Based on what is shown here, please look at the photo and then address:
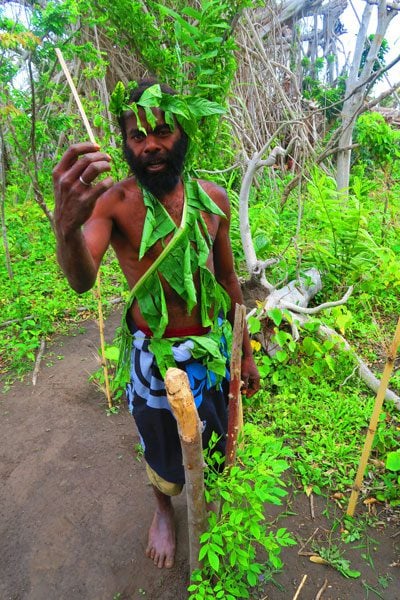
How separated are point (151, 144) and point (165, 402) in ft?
3.14

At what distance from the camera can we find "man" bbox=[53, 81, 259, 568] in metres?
1.35

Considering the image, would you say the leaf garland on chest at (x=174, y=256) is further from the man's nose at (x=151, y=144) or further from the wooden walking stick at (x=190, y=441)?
the wooden walking stick at (x=190, y=441)

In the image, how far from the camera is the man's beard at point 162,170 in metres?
1.37

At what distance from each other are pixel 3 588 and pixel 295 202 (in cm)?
526

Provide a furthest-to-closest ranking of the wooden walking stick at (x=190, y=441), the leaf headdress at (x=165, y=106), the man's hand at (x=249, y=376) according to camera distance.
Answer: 1. the man's hand at (x=249, y=376)
2. the leaf headdress at (x=165, y=106)
3. the wooden walking stick at (x=190, y=441)

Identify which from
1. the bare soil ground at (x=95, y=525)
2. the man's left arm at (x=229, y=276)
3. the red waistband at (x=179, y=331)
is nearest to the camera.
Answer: the red waistband at (x=179, y=331)

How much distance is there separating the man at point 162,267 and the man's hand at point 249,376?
0.23 meters

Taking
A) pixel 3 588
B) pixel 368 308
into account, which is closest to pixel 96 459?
pixel 3 588

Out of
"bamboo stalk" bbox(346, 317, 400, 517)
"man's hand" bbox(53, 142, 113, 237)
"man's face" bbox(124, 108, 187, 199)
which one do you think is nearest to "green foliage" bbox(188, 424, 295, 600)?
"bamboo stalk" bbox(346, 317, 400, 517)

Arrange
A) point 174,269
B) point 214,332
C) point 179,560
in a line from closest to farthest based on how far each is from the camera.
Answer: point 174,269 → point 214,332 → point 179,560

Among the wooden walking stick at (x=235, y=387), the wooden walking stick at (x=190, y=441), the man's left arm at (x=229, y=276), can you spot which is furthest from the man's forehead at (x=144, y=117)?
the wooden walking stick at (x=190, y=441)

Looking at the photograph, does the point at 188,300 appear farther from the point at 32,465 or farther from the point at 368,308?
the point at 368,308

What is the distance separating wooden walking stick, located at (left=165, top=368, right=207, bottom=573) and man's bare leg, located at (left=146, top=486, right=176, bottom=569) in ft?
1.89

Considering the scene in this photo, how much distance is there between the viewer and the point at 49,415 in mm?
2797
